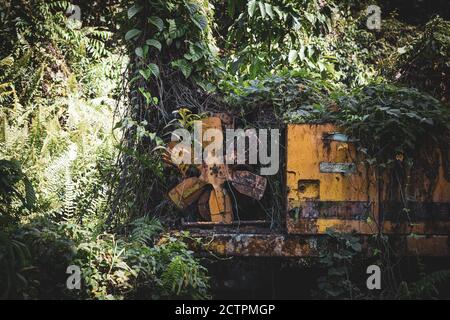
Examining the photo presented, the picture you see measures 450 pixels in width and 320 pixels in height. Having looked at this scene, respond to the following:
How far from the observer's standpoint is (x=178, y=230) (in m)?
3.92

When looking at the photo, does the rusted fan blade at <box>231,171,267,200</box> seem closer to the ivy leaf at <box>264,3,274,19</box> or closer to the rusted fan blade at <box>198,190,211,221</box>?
the rusted fan blade at <box>198,190,211,221</box>

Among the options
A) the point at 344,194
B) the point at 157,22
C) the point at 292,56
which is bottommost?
the point at 344,194

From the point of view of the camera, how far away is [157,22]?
14.8 feet

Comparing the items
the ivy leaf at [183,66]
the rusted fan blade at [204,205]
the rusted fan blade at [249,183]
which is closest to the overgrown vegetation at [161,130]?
the ivy leaf at [183,66]

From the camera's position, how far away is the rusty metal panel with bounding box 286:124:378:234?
3.68 meters

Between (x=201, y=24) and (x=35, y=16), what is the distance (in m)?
4.18

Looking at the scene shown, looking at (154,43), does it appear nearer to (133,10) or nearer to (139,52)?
(139,52)

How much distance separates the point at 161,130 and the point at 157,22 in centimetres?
103

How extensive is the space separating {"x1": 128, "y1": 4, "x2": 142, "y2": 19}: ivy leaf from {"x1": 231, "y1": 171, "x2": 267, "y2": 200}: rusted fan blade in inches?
71.6

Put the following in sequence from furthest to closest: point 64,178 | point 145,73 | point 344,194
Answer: point 64,178
point 145,73
point 344,194

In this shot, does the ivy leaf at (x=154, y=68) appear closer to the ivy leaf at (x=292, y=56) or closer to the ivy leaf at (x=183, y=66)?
the ivy leaf at (x=183, y=66)

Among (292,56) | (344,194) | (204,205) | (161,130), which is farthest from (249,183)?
(292,56)

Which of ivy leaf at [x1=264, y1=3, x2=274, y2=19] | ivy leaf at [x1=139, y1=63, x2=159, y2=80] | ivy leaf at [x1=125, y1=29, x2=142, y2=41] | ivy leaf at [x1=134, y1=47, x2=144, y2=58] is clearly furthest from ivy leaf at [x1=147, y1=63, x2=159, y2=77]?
ivy leaf at [x1=264, y1=3, x2=274, y2=19]
